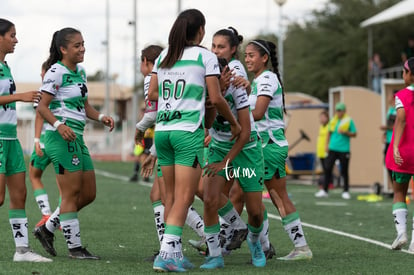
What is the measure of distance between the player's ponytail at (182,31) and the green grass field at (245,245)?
71.8 inches

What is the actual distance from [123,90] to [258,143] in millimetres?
102752

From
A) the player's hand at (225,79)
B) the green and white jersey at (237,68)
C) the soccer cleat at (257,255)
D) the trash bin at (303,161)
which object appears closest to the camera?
the player's hand at (225,79)

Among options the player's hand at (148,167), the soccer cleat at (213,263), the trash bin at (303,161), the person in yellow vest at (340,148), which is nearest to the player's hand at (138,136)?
the player's hand at (148,167)

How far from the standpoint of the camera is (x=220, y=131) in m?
8.89

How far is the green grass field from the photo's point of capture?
8781 millimetres

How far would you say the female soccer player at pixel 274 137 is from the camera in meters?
9.66

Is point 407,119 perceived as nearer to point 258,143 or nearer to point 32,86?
point 258,143

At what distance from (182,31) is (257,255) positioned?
7.47 feet

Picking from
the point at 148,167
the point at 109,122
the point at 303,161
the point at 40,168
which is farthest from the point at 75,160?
the point at 303,161

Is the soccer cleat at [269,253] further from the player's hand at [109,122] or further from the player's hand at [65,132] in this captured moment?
the player's hand at [65,132]

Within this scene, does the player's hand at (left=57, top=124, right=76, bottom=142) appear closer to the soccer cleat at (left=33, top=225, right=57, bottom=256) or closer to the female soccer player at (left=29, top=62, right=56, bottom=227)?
the soccer cleat at (left=33, top=225, right=57, bottom=256)

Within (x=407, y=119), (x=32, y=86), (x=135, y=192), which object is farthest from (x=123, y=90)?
(x=407, y=119)

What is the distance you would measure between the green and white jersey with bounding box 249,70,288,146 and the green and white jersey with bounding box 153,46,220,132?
4.72 ft

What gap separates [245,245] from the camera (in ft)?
36.1
